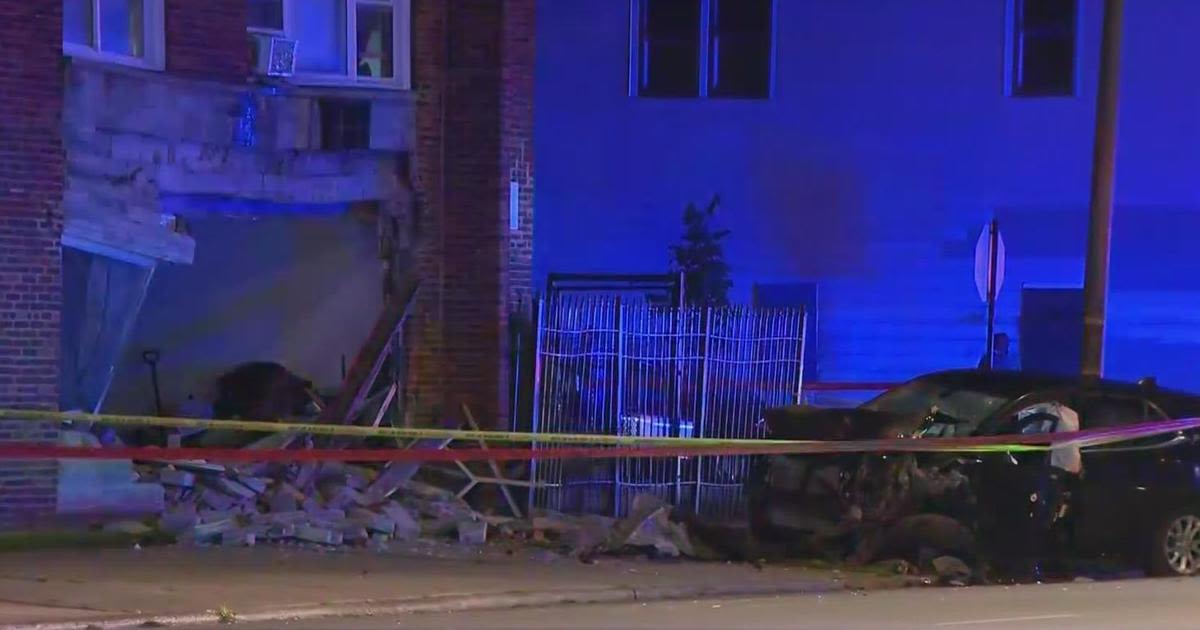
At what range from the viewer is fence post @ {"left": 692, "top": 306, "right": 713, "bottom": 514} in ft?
49.3

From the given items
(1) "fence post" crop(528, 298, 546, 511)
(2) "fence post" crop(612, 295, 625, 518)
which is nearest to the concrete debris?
(1) "fence post" crop(528, 298, 546, 511)

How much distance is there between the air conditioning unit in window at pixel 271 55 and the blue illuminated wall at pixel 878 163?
548cm

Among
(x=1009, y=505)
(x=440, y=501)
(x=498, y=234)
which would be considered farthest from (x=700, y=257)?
(x=1009, y=505)

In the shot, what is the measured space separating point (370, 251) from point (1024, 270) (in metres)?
8.56

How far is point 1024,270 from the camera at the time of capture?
1959 centimetres

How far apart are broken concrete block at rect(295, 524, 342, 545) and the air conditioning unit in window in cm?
444

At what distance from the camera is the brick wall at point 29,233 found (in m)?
12.4

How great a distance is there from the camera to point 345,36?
1514 cm

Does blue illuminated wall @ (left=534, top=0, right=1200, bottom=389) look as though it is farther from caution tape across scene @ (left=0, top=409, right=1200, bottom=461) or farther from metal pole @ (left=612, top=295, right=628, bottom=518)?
caution tape across scene @ (left=0, top=409, right=1200, bottom=461)

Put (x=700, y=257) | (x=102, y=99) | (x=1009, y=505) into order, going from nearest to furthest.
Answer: (x=1009, y=505)
(x=102, y=99)
(x=700, y=257)

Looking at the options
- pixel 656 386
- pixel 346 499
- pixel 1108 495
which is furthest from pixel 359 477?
pixel 1108 495

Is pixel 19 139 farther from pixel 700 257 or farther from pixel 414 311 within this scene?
pixel 700 257

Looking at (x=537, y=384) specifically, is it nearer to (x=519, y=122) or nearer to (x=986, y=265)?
(x=519, y=122)

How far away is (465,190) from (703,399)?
307cm
